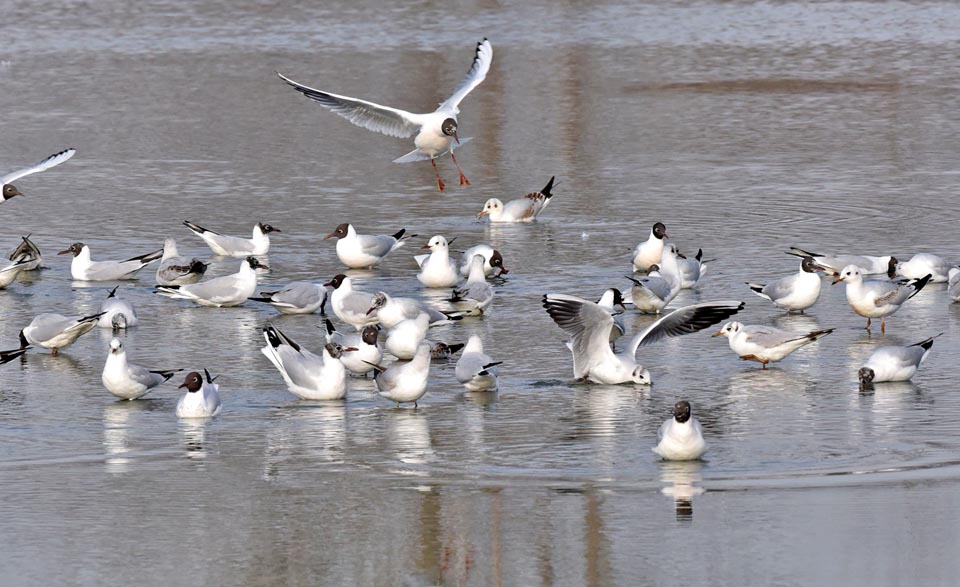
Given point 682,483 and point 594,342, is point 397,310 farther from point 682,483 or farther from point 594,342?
point 682,483

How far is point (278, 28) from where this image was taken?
37531 mm

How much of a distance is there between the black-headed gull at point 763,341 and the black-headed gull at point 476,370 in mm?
1873

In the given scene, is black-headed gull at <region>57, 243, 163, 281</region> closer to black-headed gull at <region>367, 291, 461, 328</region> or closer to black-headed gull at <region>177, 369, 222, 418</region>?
black-headed gull at <region>367, 291, 461, 328</region>

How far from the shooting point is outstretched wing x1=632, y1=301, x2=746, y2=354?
38.7ft

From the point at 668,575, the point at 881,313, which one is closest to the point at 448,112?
the point at 881,313

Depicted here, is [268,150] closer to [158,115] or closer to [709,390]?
[158,115]

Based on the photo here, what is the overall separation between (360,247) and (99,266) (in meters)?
2.39

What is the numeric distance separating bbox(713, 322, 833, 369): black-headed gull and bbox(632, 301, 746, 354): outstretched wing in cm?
13

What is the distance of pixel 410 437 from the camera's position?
1003cm

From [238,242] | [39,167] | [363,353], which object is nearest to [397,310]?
[363,353]

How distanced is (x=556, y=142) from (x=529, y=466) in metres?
14.4

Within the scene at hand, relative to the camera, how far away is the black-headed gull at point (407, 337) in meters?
12.0

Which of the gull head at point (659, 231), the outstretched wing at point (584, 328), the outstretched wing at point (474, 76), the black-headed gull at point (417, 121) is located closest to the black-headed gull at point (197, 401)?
the outstretched wing at point (584, 328)

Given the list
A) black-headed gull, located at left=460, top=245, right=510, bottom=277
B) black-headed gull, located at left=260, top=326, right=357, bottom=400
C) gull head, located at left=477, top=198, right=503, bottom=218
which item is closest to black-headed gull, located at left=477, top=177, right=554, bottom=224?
gull head, located at left=477, top=198, right=503, bottom=218
